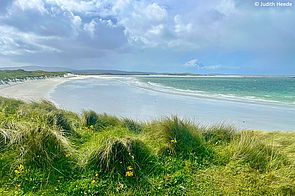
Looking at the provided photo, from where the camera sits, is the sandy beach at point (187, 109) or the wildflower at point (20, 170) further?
the sandy beach at point (187, 109)

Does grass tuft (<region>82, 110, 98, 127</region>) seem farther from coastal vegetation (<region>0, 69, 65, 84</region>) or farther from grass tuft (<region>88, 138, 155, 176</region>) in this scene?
coastal vegetation (<region>0, 69, 65, 84</region>)

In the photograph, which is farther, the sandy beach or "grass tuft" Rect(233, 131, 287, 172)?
the sandy beach

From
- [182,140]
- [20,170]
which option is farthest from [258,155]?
[20,170]

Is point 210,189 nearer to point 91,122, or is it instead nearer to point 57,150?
point 57,150

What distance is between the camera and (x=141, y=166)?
212 inches

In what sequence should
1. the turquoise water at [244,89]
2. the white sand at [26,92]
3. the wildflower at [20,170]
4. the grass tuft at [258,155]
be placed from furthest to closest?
1. the turquoise water at [244,89]
2. the white sand at [26,92]
3. the grass tuft at [258,155]
4. the wildflower at [20,170]

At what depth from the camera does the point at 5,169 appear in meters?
5.21

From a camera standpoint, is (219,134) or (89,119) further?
(89,119)

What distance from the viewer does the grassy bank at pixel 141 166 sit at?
483cm

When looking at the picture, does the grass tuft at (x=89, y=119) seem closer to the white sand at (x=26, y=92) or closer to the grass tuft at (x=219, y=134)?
the grass tuft at (x=219, y=134)

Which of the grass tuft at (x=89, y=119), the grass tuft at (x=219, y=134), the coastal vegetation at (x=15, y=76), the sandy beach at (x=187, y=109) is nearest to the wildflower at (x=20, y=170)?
the grass tuft at (x=219, y=134)

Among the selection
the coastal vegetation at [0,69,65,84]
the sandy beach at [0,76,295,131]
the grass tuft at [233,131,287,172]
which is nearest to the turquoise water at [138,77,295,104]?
the sandy beach at [0,76,295,131]

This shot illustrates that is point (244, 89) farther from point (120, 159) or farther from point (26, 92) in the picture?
point (120, 159)

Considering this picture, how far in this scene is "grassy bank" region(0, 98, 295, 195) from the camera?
4832mm
